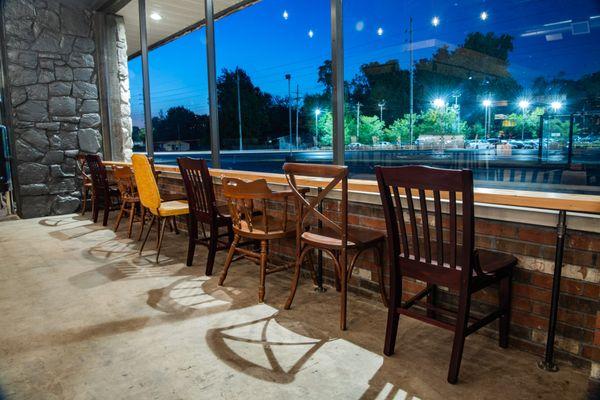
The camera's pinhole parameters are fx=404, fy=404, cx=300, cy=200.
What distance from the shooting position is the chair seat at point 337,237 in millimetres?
2381

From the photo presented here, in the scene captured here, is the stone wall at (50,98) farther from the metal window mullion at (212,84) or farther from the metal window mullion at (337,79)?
the metal window mullion at (337,79)

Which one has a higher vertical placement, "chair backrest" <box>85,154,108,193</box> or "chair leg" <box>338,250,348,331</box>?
"chair backrest" <box>85,154,108,193</box>

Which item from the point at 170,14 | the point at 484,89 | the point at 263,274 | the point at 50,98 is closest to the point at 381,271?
the point at 263,274

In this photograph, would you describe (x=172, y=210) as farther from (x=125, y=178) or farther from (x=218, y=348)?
(x=218, y=348)

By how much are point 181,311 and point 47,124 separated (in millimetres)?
5175

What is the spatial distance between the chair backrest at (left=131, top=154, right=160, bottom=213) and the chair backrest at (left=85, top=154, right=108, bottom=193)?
1.89 m

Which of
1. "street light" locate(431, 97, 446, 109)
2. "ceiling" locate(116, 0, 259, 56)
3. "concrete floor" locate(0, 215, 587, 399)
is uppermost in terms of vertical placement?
"ceiling" locate(116, 0, 259, 56)

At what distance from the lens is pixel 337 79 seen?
3191 millimetres

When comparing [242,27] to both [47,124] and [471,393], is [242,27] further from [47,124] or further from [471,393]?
[471,393]

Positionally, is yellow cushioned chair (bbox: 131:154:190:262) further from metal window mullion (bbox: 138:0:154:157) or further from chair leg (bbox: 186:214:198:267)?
metal window mullion (bbox: 138:0:154:157)

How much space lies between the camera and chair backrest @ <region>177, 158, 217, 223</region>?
3.14 meters

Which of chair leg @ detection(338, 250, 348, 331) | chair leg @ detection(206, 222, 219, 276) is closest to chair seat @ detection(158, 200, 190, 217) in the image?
chair leg @ detection(206, 222, 219, 276)

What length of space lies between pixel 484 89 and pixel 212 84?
2869mm

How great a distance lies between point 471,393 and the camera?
1732mm
